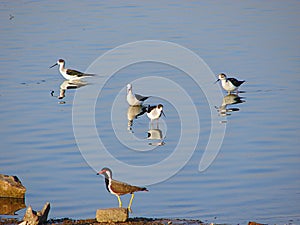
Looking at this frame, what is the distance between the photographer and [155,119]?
18094mm

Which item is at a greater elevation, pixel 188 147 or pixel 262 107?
pixel 262 107

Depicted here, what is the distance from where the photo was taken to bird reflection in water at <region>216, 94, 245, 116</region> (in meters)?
19.0

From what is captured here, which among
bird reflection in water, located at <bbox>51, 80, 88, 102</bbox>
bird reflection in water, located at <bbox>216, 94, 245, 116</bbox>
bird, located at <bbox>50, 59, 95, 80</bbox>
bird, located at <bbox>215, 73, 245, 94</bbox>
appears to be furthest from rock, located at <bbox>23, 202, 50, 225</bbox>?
bird, located at <bbox>50, 59, 95, 80</bbox>

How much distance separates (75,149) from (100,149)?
0.51 meters

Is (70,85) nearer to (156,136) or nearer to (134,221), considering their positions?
(156,136)

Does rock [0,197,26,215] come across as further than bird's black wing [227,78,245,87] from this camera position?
No

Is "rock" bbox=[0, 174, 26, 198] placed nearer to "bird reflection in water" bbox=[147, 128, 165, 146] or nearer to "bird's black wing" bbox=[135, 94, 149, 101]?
"bird reflection in water" bbox=[147, 128, 165, 146]

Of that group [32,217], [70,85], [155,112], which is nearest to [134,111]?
[155,112]

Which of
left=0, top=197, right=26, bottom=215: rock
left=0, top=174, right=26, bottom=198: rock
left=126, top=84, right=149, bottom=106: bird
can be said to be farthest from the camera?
left=126, top=84, right=149, bottom=106: bird

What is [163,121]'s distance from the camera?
1820 cm

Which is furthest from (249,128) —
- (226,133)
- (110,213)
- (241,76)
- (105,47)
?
(105,47)

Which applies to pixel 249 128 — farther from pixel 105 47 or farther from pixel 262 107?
pixel 105 47

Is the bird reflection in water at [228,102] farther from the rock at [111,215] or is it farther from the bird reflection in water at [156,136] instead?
the rock at [111,215]

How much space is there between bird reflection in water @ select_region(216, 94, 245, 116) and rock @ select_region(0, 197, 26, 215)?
24.2 feet
